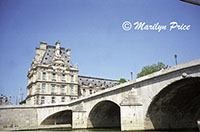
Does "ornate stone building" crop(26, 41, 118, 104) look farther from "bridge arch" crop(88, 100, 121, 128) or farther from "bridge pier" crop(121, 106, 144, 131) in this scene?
"bridge pier" crop(121, 106, 144, 131)

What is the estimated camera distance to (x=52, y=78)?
2192 inches

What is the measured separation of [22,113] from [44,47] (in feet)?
88.6

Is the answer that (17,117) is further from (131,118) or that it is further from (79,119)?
(131,118)

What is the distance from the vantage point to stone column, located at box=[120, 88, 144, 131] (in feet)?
68.5

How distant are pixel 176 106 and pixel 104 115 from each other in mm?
15233

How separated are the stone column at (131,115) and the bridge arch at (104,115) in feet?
26.9

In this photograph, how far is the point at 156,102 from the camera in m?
21.0

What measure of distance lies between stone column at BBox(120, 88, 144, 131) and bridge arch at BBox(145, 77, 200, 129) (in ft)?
2.72

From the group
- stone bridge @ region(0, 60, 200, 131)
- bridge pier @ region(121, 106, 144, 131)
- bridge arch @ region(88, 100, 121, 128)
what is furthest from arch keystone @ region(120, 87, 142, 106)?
bridge arch @ region(88, 100, 121, 128)

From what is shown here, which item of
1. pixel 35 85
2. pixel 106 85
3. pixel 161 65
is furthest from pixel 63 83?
pixel 161 65

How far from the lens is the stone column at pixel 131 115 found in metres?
20.9

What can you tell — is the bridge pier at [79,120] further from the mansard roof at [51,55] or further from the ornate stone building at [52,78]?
the mansard roof at [51,55]

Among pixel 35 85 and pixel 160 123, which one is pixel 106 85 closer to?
pixel 35 85

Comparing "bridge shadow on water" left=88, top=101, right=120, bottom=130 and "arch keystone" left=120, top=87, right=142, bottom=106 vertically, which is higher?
"arch keystone" left=120, top=87, right=142, bottom=106
